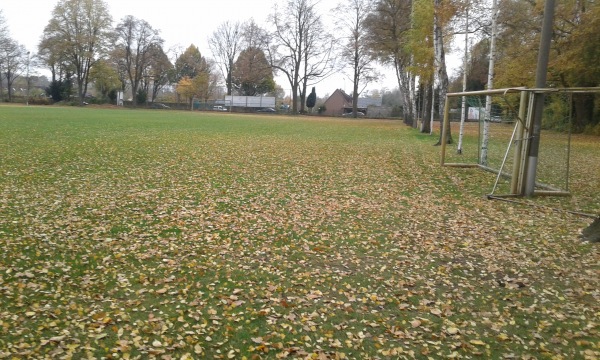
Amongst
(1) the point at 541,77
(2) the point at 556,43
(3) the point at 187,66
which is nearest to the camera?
(1) the point at 541,77

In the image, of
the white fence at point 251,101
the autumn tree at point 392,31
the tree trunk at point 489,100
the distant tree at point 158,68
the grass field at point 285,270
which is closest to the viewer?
the grass field at point 285,270

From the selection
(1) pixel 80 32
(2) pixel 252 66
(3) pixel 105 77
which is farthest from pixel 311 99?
(1) pixel 80 32

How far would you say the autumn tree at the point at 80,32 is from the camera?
69.2 meters

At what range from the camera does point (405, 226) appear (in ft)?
26.3

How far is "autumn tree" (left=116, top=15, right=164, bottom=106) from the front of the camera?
242ft

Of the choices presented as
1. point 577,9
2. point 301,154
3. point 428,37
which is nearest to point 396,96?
point 577,9

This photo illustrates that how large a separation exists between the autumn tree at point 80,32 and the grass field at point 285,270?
6679 centimetres

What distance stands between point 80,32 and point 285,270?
7627 cm

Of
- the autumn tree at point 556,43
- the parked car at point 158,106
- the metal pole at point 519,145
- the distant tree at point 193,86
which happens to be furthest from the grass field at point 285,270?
the distant tree at point 193,86

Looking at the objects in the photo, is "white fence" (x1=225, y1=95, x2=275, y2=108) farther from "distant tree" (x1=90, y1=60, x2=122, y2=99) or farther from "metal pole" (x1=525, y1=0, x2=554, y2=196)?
"metal pole" (x1=525, y1=0, x2=554, y2=196)

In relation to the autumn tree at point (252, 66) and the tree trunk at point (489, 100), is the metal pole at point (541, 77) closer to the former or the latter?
the tree trunk at point (489, 100)

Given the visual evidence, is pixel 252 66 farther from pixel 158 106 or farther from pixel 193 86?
pixel 158 106

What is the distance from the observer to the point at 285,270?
5922 millimetres

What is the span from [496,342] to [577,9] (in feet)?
111
